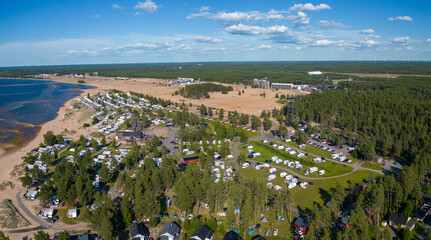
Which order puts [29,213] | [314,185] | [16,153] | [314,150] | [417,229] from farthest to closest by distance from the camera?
[314,150]
[16,153]
[314,185]
[29,213]
[417,229]

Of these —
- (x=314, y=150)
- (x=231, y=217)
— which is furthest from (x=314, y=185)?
(x=231, y=217)

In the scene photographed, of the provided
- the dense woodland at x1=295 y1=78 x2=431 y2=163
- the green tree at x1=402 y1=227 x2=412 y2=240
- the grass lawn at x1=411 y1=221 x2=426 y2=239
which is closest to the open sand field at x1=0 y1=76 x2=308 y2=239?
the dense woodland at x1=295 y1=78 x2=431 y2=163

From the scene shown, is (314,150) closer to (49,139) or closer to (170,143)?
(170,143)

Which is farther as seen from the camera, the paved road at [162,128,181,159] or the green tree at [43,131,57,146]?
the green tree at [43,131,57,146]

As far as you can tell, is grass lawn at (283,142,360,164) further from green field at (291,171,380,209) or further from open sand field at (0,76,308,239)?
open sand field at (0,76,308,239)

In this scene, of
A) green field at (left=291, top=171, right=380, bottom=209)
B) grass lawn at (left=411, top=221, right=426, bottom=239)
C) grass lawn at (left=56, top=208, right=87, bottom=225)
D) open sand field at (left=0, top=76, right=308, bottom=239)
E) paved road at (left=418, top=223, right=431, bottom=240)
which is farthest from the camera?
open sand field at (left=0, top=76, right=308, bottom=239)

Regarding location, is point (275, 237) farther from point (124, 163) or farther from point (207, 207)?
point (124, 163)

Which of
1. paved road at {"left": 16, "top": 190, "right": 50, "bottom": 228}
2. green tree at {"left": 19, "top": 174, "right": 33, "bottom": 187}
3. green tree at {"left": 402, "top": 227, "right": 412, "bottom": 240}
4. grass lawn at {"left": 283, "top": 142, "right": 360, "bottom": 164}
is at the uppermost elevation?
green tree at {"left": 19, "top": 174, "right": 33, "bottom": 187}

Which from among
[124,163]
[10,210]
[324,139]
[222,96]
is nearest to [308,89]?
[222,96]

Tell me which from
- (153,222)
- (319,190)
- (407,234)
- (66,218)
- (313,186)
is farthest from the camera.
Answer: (313,186)

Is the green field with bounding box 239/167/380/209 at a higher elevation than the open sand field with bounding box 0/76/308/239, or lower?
lower

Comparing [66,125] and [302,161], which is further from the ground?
[66,125]
